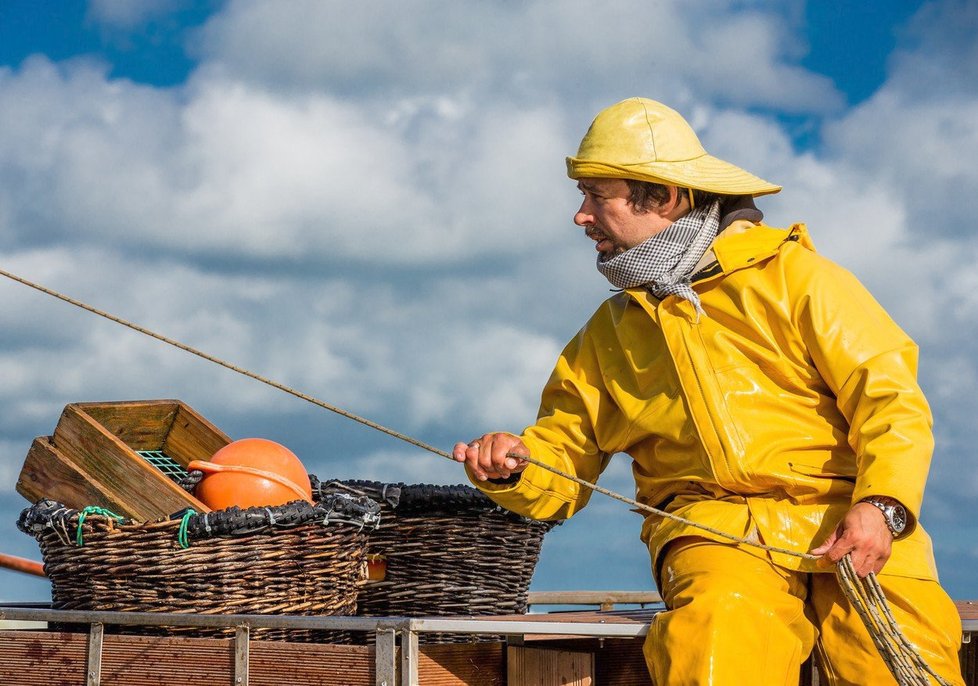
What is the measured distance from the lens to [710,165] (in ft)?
12.3

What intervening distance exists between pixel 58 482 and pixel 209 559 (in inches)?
36.3

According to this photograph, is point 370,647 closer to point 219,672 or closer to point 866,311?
point 219,672

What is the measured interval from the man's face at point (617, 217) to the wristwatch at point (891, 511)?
942 millimetres

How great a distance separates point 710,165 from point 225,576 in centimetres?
205

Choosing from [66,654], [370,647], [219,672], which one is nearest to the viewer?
[370,647]

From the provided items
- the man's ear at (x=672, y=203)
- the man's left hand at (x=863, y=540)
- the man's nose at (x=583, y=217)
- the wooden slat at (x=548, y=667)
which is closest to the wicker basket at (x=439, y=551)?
the wooden slat at (x=548, y=667)

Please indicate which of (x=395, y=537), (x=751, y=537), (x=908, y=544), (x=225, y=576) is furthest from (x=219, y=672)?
(x=908, y=544)

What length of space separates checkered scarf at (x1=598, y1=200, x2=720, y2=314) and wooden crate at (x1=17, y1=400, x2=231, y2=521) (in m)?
1.81

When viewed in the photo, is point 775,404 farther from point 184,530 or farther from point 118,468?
point 118,468

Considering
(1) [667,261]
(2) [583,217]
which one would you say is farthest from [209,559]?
(1) [667,261]

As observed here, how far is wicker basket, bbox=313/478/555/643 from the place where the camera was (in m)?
5.06

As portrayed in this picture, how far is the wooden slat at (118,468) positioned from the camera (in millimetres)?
4609

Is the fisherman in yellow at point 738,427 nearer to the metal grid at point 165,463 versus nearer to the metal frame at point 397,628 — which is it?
the metal frame at point 397,628

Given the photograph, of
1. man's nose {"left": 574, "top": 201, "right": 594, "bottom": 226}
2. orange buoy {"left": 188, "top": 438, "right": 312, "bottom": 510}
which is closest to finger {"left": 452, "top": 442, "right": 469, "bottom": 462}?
man's nose {"left": 574, "top": 201, "right": 594, "bottom": 226}
